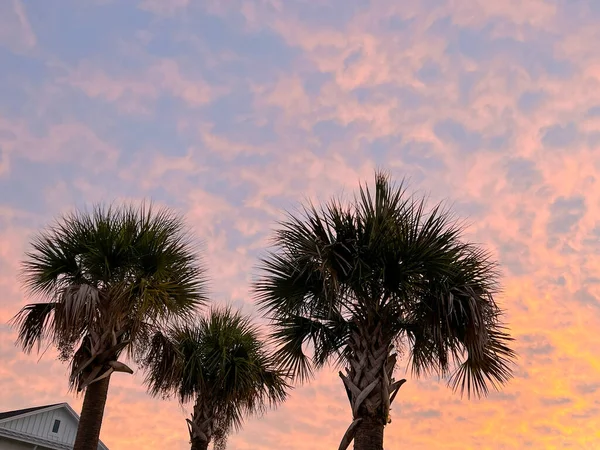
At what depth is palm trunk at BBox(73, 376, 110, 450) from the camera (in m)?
12.1

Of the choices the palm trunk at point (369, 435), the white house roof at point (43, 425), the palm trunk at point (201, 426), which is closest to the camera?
the palm trunk at point (369, 435)

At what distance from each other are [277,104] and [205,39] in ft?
9.15

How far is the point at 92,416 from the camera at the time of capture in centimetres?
1236

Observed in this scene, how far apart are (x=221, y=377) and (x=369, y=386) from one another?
830 cm

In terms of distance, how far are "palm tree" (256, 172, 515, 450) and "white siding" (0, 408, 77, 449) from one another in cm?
1420

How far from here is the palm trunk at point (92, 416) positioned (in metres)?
12.1

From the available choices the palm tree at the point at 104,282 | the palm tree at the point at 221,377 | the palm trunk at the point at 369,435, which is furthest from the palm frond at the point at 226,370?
the palm trunk at the point at 369,435

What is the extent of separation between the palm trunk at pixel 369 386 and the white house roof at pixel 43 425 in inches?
571

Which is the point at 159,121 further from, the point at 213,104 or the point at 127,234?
the point at 127,234

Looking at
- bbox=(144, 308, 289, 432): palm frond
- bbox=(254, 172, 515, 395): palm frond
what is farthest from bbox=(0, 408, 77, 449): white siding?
bbox=(254, 172, 515, 395): palm frond

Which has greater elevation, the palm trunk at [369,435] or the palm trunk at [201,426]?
the palm trunk at [201,426]

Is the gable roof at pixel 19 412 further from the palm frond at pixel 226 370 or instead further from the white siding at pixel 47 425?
the palm frond at pixel 226 370

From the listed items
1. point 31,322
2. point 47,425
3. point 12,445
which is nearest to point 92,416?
point 31,322

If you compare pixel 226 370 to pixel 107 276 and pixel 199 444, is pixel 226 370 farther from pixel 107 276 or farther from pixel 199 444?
pixel 107 276
